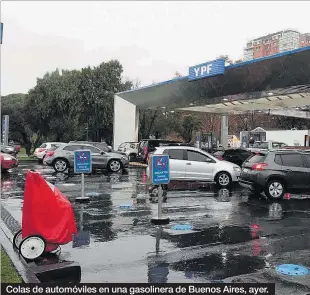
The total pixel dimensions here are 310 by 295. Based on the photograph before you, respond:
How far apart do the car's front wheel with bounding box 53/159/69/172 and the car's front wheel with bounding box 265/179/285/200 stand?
11.7 meters

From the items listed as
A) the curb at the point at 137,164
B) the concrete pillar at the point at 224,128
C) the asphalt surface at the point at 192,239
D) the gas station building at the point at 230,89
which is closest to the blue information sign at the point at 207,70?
the gas station building at the point at 230,89

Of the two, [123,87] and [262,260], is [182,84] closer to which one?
[262,260]

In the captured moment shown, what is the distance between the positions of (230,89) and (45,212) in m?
16.5

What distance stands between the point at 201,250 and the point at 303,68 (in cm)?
1233

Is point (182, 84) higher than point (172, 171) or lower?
higher

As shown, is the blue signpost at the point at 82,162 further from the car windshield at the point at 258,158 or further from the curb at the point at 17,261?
the car windshield at the point at 258,158

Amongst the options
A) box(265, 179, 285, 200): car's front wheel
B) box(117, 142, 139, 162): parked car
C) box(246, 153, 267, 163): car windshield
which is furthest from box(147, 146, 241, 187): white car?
box(117, 142, 139, 162): parked car

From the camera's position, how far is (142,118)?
1884 inches

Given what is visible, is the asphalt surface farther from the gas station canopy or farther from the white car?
the gas station canopy

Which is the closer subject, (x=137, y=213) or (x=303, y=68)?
(x=137, y=213)

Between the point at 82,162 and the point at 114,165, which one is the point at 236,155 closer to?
the point at 114,165

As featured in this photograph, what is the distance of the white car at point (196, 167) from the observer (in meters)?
15.5

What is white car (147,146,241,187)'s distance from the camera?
50.8ft

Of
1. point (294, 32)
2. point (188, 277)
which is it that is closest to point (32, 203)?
point (188, 277)
